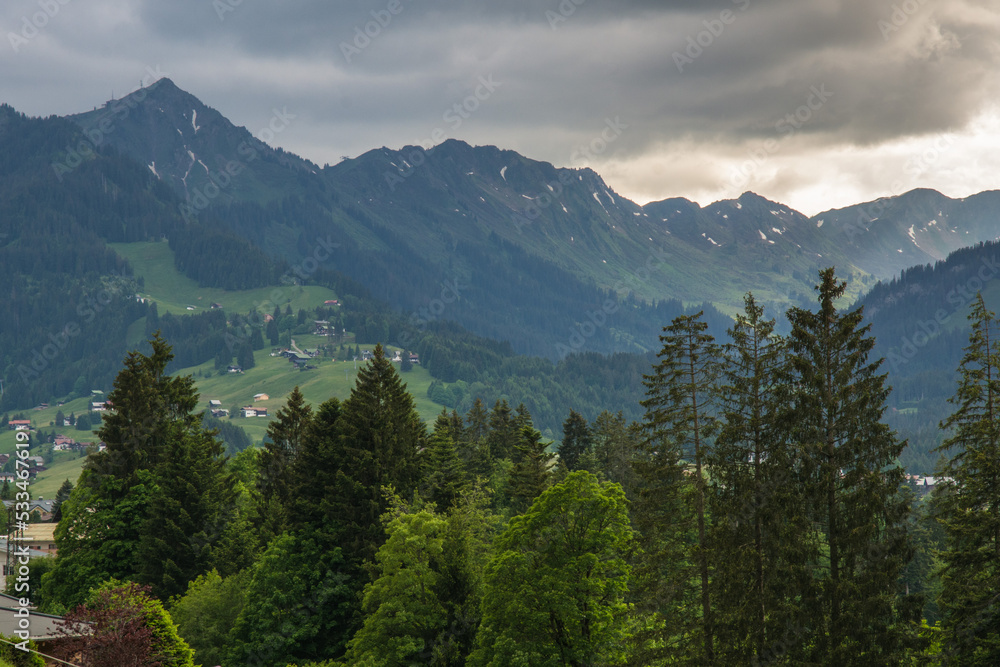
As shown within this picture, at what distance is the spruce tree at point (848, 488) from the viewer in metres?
25.3

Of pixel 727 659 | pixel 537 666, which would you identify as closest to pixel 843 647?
pixel 727 659

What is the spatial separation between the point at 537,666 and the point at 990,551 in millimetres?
18042

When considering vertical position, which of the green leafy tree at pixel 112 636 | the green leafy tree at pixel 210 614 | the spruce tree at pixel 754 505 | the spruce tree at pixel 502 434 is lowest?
the green leafy tree at pixel 210 614

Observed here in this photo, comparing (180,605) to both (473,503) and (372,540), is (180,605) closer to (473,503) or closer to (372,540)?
(372,540)

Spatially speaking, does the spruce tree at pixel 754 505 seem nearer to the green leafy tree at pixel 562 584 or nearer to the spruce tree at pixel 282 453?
the green leafy tree at pixel 562 584

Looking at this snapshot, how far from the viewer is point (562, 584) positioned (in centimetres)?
3366

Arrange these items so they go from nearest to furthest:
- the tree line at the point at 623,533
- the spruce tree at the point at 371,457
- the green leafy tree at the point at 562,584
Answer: the tree line at the point at 623,533
the green leafy tree at the point at 562,584
the spruce tree at the point at 371,457

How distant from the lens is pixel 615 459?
84.2 metres

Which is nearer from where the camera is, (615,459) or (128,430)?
(128,430)

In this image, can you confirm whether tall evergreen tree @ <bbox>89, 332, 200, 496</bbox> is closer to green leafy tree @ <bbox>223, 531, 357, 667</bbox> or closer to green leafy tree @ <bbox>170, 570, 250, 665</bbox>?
green leafy tree @ <bbox>170, 570, 250, 665</bbox>

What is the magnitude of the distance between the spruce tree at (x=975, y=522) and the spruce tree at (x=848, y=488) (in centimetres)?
262

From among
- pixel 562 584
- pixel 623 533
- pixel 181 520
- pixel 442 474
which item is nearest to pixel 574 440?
pixel 442 474

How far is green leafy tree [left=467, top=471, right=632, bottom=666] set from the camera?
33.5 metres

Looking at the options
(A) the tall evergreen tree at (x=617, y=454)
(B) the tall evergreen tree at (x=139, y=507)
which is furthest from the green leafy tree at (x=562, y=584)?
(A) the tall evergreen tree at (x=617, y=454)
